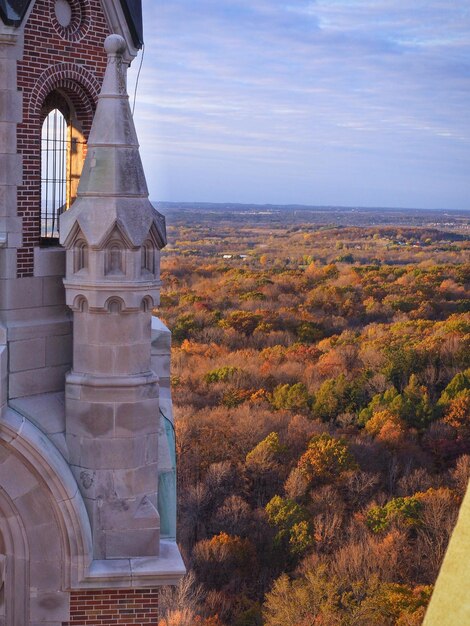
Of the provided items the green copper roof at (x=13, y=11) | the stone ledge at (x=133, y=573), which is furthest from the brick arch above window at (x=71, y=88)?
the stone ledge at (x=133, y=573)

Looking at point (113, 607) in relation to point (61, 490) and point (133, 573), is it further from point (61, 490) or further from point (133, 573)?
point (61, 490)

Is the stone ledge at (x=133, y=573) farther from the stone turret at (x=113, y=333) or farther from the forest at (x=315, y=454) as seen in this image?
the forest at (x=315, y=454)

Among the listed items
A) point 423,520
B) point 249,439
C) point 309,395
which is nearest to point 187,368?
point 309,395

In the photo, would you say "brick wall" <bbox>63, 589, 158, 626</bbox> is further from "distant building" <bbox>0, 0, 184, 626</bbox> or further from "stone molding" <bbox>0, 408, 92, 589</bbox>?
"stone molding" <bbox>0, 408, 92, 589</bbox>

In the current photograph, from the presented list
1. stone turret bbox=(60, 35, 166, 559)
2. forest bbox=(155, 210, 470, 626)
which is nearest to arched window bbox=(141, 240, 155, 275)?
stone turret bbox=(60, 35, 166, 559)

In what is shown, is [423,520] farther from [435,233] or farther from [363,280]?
[435,233]

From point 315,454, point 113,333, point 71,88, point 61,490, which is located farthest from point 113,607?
point 315,454
